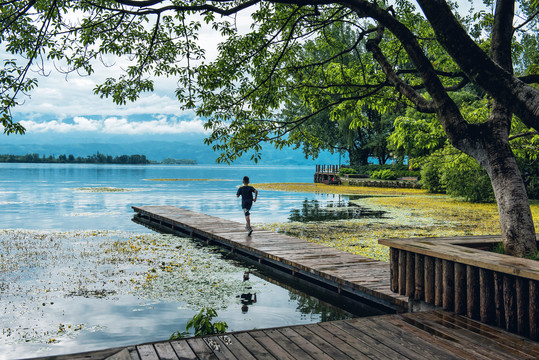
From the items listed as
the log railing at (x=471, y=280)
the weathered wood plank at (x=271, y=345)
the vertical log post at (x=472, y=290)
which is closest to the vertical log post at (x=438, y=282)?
the log railing at (x=471, y=280)

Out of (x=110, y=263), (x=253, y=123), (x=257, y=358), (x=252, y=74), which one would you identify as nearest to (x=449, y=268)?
(x=257, y=358)

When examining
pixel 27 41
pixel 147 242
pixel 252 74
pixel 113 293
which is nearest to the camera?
pixel 27 41

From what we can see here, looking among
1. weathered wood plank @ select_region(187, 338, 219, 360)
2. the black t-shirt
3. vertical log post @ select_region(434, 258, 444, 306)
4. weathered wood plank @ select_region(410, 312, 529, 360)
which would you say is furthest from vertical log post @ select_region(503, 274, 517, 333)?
the black t-shirt

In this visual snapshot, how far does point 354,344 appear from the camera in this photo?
5664mm

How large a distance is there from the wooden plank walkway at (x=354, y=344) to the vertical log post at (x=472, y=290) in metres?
0.18

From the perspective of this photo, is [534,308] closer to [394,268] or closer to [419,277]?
[419,277]

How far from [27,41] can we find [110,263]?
6.76 m

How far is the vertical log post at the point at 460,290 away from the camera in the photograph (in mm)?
6602

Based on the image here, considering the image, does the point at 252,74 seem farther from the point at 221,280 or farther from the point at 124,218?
the point at 124,218

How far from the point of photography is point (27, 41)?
8516mm

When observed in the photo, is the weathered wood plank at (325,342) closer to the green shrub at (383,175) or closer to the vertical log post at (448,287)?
the vertical log post at (448,287)

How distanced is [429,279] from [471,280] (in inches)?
33.5

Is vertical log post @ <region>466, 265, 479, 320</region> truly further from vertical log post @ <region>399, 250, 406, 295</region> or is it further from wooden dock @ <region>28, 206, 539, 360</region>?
vertical log post @ <region>399, 250, 406, 295</region>

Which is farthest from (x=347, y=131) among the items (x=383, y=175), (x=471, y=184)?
(x=471, y=184)
